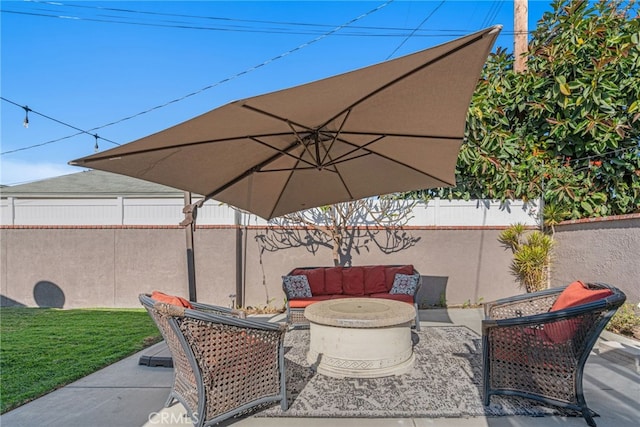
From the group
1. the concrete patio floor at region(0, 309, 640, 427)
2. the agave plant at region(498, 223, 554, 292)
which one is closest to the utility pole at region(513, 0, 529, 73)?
the agave plant at region(498, 223, 554, 292)

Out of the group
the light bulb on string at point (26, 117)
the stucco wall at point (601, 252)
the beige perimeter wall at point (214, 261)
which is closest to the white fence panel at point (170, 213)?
the beige perimeter wall at point (214, 261)

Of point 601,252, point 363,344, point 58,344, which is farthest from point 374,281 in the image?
point 58,344

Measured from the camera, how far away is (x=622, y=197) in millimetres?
7121

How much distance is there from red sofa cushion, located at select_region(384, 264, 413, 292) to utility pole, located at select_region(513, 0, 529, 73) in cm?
521

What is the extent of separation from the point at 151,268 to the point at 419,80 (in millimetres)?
7171

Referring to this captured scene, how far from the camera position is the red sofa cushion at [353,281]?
6.13 metres

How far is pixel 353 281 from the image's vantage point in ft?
20.3

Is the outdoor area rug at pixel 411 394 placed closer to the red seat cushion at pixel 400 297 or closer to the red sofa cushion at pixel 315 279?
the red seat cushion at pixel 400 297

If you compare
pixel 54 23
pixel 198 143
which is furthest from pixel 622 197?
pixel 54 23

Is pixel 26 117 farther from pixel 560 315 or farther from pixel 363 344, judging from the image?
pixel 560 315

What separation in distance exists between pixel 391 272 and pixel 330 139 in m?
3.71

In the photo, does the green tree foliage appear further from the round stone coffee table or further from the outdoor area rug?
the round stone coffee table

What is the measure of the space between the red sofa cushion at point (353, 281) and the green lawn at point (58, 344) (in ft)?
10.00

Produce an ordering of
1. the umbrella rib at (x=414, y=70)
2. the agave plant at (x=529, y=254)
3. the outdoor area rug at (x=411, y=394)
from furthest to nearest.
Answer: the agave plant at (x=529, y=254)
the outdoor area rug at (x=411, y=394)
the umbrella rib at (x=414, y=70)
